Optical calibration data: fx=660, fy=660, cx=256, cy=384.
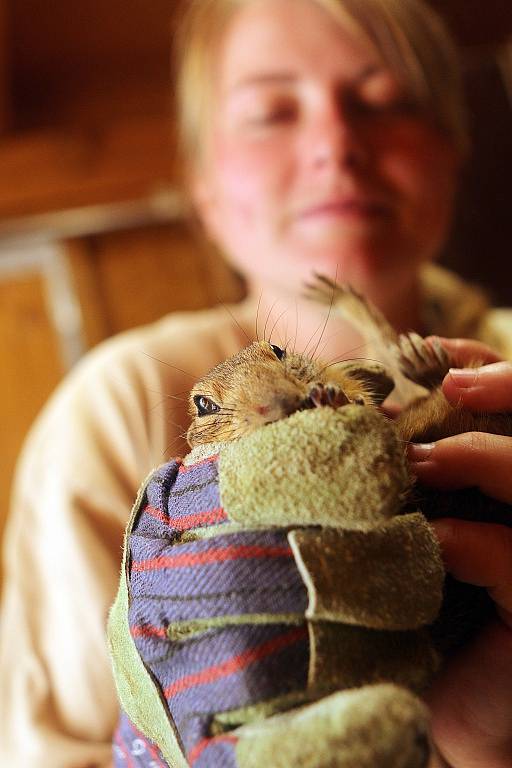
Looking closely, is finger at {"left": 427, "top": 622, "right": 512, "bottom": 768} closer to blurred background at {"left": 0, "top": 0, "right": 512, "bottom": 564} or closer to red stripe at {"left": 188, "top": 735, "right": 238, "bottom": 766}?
red stripe at {"left": 188, "top": 735, "right": 238, "bottom": 766}

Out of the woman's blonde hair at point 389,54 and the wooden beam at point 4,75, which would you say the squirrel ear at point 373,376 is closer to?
the woman's blonde hair at point 389,54

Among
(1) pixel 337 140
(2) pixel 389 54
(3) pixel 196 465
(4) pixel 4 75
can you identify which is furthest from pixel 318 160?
(4) pixel 4 75

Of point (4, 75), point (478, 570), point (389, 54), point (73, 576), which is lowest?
point (73, 576)

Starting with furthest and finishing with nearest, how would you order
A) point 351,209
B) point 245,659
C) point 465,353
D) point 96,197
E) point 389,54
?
point 96,197, point 389,54, point 351,209, point 465,353, point 245,659

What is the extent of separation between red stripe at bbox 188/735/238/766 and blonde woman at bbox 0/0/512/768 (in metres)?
0.09

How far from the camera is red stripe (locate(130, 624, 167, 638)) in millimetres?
232

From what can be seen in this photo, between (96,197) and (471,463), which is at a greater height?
(96,197)

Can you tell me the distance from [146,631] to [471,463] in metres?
0.15

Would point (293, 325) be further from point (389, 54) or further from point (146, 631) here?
point (389, 54)

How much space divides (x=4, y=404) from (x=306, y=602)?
693 mm

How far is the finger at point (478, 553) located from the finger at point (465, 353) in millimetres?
83

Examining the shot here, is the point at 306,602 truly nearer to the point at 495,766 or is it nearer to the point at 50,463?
the point at 495,766

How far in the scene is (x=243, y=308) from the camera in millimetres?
475

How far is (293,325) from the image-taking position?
1.13 feet
